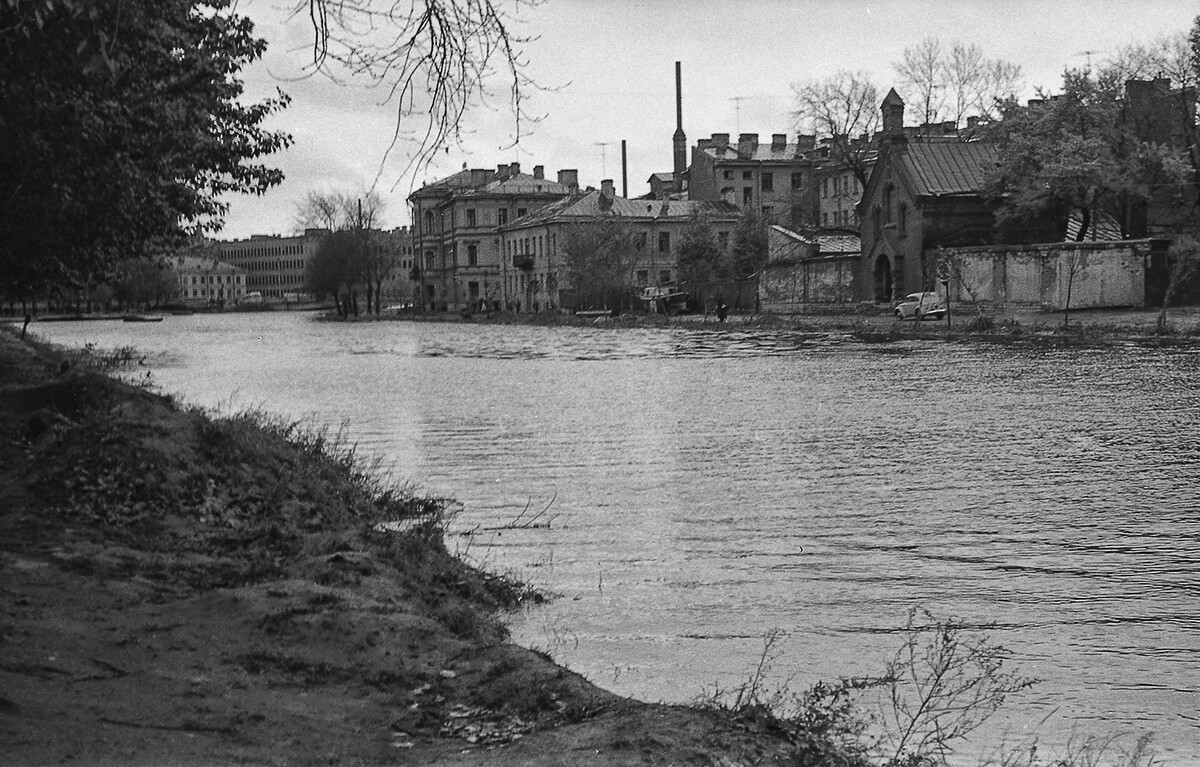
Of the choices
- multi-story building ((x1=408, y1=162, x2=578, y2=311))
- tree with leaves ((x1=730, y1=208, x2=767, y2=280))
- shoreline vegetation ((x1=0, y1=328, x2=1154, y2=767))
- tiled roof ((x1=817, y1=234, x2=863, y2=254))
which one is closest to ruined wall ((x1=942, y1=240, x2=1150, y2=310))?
tiled roof ((x1=817, y1=234, x2=863, y2=254))

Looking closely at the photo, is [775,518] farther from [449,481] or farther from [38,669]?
[38,669]

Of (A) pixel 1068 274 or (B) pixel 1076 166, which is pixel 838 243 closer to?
(B) pixel 1076 166

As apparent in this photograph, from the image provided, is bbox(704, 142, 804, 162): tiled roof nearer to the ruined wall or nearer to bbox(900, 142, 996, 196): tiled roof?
bbox(900, 142, 996, 196): tiled roof

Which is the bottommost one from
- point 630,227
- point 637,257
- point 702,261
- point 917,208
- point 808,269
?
point 808,269

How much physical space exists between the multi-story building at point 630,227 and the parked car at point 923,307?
119 ft

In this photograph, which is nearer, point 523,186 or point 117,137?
point 117,137

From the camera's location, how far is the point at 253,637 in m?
7.46

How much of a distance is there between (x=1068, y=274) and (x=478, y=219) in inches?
2653

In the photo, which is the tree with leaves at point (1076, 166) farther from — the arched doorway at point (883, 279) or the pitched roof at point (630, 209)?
the pitched roof at point (630, 209)

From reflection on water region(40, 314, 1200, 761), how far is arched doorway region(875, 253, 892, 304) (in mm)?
34192

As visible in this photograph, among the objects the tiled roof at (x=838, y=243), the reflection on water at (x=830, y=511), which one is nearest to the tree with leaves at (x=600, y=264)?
the tiled roof at (x=838, y=243)

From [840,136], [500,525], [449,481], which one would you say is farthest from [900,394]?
[840,136]

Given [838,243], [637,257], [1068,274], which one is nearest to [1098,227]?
[1068,274]

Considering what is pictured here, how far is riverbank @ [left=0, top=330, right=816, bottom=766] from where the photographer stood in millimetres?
5742
